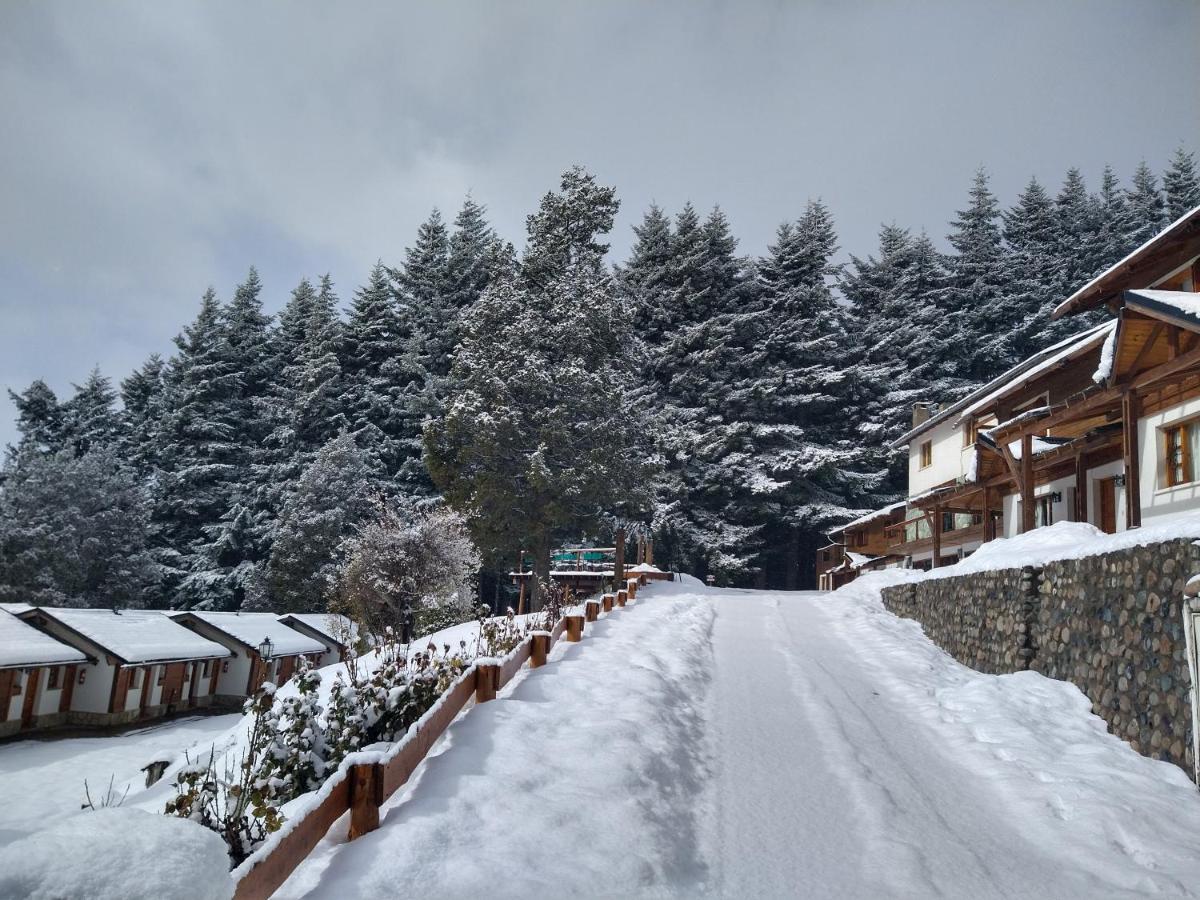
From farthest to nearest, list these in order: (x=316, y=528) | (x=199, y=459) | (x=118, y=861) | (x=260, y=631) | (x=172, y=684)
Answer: (x=199, y=459)
(x=316, y=528)
(x=260, y=631)
(x=172, y=684)
(x=118, y=861)

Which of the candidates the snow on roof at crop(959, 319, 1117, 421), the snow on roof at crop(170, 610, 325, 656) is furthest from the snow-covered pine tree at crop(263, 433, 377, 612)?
the snow on roof at crop(959, 319, 1117, 421)

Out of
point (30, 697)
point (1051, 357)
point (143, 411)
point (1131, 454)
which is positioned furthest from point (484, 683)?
point (143, 411)

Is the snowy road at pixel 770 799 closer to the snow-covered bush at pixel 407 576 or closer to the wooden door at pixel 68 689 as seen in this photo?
the snow-covered bush at pixel 407 576

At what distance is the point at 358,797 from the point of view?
15.5ft

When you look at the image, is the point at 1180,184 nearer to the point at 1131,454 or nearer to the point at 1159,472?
the point at 1159,472

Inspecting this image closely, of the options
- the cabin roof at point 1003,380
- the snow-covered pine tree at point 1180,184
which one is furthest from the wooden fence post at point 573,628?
the snow-covered pine tree at point 1180,184

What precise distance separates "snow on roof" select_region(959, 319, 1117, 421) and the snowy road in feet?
43.1

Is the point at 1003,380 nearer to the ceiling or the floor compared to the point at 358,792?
nearer to the ceiling

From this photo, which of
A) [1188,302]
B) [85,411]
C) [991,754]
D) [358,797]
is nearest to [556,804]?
[358,797]

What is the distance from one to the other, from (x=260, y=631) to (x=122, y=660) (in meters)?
7.00

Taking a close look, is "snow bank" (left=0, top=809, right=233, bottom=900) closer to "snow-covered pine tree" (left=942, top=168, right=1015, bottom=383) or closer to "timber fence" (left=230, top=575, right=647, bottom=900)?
"timber fence" (left=230, top=575, right=647, bottom=900)

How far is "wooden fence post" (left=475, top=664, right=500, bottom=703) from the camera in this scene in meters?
7.50

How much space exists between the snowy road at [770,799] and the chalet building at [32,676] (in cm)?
2258

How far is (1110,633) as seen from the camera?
905 centimetres
